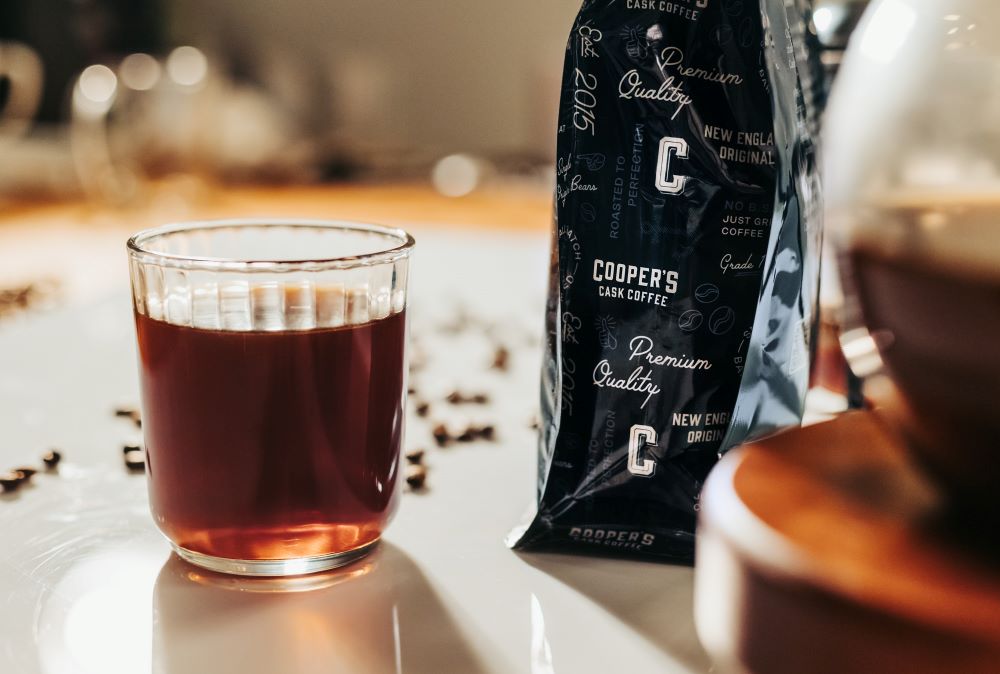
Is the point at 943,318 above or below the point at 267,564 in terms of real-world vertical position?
above

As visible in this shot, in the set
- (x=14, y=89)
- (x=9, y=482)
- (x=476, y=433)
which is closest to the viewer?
(x=9, y=482)

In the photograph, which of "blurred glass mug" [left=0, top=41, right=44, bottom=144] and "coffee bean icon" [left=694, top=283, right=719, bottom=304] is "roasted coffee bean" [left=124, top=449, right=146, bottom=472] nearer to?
"coffee bean icon" [left=694, top=283, right=719, bottom=304]

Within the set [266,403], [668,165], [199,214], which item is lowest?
[199,214]

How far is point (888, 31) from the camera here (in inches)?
11.0

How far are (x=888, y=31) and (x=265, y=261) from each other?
0.27 metres

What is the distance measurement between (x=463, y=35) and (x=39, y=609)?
106 inches

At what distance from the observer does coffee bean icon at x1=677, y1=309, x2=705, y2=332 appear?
0.48m

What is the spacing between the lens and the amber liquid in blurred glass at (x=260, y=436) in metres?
0.46

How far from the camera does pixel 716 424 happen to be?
49 cm

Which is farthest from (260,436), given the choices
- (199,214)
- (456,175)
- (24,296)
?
(456,175)

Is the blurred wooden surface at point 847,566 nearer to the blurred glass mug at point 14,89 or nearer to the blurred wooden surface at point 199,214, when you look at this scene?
the blurred wooden surface at point 199,214

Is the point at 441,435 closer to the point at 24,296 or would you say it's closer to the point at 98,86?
the point at 24,296

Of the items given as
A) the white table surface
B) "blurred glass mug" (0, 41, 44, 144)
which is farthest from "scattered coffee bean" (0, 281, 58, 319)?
"blurred glass mug" (0, 41, 44, 144)

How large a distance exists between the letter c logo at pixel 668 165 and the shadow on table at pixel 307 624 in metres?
0.22
